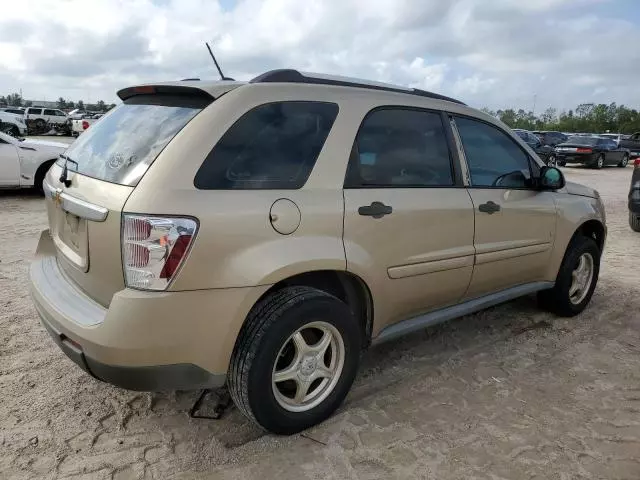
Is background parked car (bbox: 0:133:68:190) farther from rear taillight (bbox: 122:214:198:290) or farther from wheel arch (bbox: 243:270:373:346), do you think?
rear taillight (bbox: 122:214:198:290)

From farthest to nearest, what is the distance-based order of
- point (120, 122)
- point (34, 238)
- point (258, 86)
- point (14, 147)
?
point (14, 147) < point (34, 238) < point (120, 122) < point (258, 86)

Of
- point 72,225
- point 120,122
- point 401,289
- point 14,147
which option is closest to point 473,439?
point 401,289

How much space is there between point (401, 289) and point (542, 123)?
239ft

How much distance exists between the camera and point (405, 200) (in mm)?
3102

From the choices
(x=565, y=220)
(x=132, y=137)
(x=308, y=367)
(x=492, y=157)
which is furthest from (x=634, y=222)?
(x=132, y=137)

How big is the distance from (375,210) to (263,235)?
2.35 feet

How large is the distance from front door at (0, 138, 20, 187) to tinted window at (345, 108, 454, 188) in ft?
28.0

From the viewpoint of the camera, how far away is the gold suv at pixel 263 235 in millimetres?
2354

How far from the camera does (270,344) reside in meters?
2.55

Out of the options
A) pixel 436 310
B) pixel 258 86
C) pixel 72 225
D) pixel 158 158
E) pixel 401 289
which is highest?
pixel 258 86

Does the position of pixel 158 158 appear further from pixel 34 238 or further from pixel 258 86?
pixel 34 238

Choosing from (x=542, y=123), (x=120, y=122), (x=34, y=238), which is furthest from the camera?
(x=542, y=123)

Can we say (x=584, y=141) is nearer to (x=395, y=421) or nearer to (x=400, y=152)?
(x=400, y=152)

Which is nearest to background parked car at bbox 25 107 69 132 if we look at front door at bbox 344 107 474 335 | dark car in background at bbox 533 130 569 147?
dark car in background at bbox 533 130 569 147
